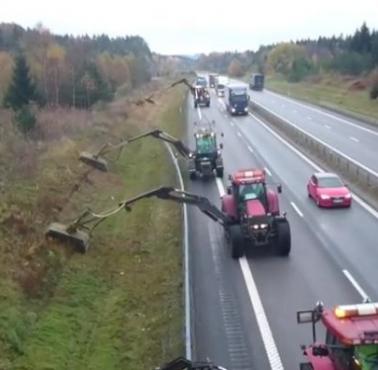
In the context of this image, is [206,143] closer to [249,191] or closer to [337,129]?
[249,191]

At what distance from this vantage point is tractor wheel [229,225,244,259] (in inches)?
902

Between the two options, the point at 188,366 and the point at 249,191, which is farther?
the point at 249,191

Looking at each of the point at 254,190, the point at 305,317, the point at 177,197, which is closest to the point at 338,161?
the point at 254,190

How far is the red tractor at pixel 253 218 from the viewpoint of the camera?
23.1 m

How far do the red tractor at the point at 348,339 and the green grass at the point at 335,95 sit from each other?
169 feet

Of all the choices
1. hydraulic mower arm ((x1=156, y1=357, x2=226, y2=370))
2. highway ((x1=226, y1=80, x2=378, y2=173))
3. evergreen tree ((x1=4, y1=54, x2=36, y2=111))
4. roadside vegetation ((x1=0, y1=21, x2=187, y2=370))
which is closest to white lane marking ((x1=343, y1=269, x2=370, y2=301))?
roadside vegetation ((x1=0, y1=21, x2=187, y2=370))

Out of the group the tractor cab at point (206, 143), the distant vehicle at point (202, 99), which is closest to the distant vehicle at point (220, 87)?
the distant vehicle at point (202, 99)

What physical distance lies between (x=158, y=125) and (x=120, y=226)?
34.8 metres

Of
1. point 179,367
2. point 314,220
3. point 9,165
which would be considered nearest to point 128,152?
point 9,165

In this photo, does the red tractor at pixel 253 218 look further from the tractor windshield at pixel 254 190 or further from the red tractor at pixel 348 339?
the red tractor at pixel 348 339

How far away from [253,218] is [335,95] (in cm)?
7640

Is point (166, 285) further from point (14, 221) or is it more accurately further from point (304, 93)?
point (304, 93)

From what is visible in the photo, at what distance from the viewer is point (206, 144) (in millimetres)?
39156

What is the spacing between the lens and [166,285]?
836 inches
